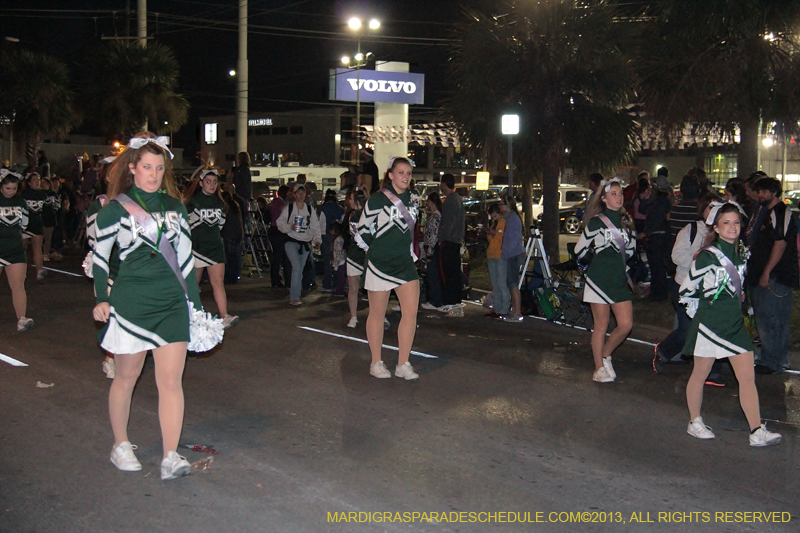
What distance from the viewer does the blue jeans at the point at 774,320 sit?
877 centimetres

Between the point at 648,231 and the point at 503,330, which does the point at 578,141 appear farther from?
the point at 503,330

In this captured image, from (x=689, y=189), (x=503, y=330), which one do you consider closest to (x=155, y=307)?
(x=503, y=330)

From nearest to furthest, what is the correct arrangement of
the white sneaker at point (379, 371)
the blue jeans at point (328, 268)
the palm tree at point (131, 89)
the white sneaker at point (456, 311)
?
the white sneaker at point (379, 371) < the white sneaker at point (456, 311) < the blue jeans at point (328, 268) < the palm tree at point (131, 89)

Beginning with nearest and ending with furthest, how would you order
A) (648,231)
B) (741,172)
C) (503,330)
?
(503,330)
(648,231)
(741,172)

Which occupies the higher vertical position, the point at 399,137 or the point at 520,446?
the point at 399,137

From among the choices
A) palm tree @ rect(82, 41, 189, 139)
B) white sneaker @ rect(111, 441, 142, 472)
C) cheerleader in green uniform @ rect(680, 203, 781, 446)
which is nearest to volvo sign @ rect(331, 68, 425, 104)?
palm tree @ rect(82, 41, 189, 139)

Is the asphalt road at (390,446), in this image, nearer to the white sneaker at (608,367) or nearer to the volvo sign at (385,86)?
the white sneaker at (608,367)

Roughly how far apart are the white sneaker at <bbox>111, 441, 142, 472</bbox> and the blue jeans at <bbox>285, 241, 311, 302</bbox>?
7625 millimetres

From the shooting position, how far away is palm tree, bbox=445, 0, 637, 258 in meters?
15.6

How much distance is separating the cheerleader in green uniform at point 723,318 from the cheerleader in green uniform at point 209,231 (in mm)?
5776

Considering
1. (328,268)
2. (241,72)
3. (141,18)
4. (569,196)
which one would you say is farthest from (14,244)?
(569,196)

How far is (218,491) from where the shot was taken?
507 cm

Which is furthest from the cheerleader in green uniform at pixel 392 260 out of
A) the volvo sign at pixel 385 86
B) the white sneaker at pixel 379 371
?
the volvo sign at pixel 385 86

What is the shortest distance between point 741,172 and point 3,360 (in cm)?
1165
